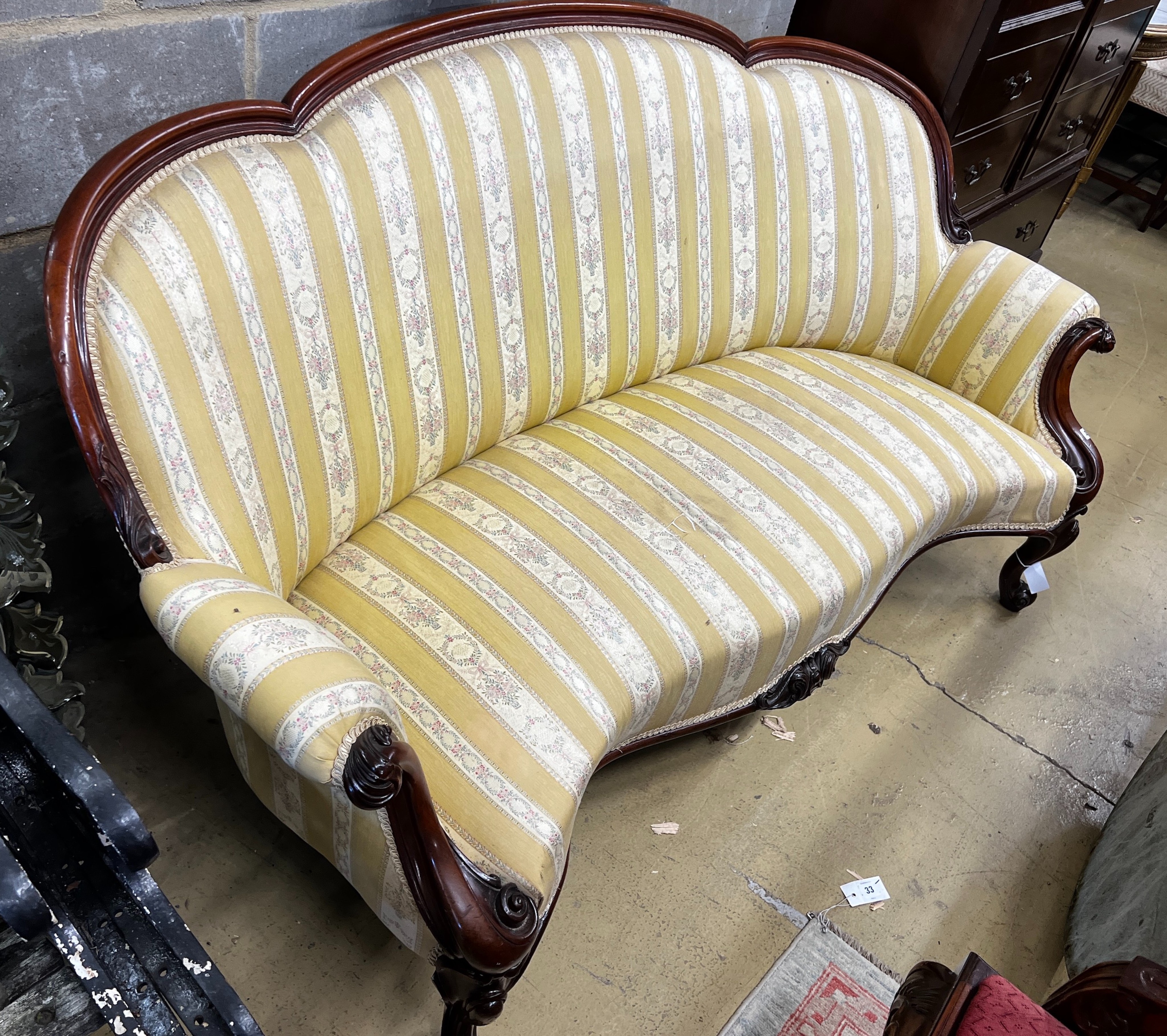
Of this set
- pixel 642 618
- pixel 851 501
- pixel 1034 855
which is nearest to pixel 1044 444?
pixel 851 501

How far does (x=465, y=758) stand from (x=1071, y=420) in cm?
148

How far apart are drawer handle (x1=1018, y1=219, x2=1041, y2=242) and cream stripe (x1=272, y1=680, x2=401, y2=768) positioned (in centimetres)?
→ 289

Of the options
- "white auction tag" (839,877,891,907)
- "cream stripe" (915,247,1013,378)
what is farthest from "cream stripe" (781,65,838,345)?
"white auction tag" (839,877,891,907)

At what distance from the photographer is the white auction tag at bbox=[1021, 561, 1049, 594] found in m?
2.14

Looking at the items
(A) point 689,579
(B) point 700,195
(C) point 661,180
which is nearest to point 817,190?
(B) point 700,195

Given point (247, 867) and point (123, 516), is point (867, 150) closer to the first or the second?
point (123, 516)

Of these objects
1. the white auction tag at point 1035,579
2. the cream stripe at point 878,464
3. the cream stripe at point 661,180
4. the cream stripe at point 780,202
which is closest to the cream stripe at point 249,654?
the cream stripe at point 661,180

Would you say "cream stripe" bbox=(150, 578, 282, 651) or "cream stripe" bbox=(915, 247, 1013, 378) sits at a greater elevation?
"cream stripe" bbox=(915, 247, 1013, 378)

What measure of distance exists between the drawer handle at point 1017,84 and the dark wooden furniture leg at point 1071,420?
2.48ft

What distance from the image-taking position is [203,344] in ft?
3.45

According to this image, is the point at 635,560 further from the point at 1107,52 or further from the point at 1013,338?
the point at 1107,52

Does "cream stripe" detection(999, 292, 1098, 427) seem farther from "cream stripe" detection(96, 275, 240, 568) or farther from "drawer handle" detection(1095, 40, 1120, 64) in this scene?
"cream stripe" detection(96, 275, 240, 568)

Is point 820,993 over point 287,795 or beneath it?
beneath

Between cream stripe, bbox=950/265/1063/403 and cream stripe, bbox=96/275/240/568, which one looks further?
cream stripe, bbox=950/265/1063/403
